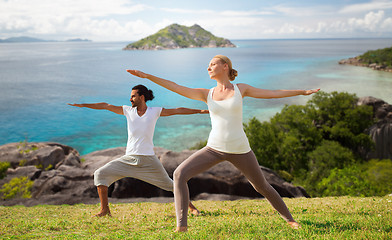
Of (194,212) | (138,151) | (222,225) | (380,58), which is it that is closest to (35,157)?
(138,151)

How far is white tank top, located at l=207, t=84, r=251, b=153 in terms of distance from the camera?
559 cm

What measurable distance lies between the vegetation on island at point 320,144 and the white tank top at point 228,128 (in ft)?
76.0

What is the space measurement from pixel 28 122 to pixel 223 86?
254 ft

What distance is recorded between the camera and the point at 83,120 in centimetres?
7650

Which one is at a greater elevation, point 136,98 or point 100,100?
point 136,98

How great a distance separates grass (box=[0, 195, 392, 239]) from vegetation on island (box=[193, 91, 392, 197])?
65.4ft

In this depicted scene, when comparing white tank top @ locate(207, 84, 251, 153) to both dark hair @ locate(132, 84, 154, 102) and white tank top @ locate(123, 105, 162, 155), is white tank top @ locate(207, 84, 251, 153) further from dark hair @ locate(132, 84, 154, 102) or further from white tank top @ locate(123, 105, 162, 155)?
dark hair @ locate(132, 84, 154, 102)

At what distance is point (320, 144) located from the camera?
136ft

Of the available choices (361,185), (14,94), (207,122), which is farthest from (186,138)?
(14,94)

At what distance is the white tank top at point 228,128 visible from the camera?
18.3 feet

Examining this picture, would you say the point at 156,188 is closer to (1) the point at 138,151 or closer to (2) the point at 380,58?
(1) the point at 138,151

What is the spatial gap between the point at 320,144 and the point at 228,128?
39514mm

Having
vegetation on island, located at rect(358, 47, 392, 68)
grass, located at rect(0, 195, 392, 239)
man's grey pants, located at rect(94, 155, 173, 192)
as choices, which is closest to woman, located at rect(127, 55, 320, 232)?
grass, located at rect(0, 195, 392, 239)

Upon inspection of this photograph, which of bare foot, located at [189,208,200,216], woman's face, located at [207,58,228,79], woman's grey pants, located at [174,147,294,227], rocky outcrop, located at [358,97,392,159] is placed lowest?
rocky outcrop, located at [358,97,392,159]
